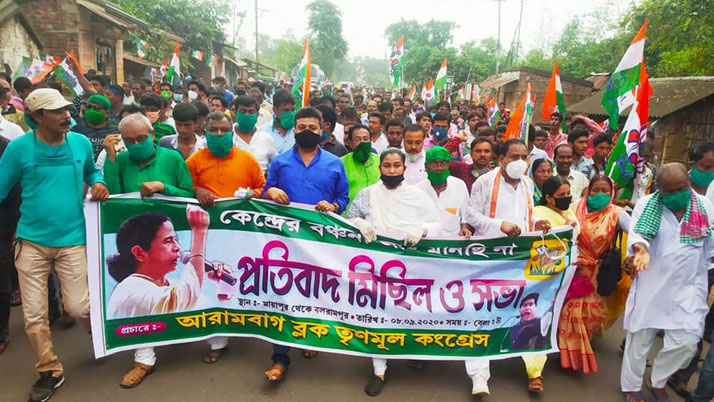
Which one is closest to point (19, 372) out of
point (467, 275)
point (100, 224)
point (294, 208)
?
point (100, 224)

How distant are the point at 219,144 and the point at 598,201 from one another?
2970 millimetres

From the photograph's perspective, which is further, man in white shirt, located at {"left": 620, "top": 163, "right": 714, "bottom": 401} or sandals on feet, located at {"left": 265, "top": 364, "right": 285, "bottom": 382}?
sandals on feet, located at {"left": 265, "top": 364, "right": 285, "bottom": 382}

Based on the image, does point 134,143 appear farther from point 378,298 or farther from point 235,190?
point 378,298

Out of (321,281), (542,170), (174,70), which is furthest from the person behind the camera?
(174,70)

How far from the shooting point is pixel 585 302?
13.2 ft

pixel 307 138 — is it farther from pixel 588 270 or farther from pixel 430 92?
pixel 430 92

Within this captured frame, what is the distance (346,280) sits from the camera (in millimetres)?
3736

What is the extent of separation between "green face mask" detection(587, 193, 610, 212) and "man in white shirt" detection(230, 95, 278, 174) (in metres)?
2.95

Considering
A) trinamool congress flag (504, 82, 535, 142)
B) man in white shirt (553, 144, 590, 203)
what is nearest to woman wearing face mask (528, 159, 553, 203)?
man in white shirt (553, 144, 590, 203)

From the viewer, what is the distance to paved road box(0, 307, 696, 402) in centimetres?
357

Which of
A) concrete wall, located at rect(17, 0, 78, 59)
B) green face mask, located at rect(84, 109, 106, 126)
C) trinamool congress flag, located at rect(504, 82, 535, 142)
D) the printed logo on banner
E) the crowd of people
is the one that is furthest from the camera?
concrete wall, located at rect(17, 0, 78, 59)

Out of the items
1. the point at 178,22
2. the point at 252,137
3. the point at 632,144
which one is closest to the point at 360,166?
the point at 252,137

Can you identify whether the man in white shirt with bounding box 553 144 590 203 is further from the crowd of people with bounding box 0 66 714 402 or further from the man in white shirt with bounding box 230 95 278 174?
the man in white shirt with bounding box 230 95 278 174

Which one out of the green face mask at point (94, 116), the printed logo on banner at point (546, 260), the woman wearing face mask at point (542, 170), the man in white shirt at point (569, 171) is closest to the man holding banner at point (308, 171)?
the printed logo on banner at point (546, 260)
